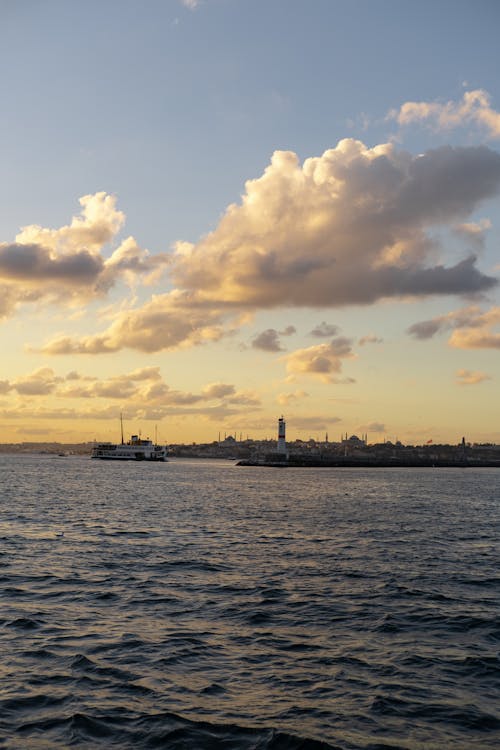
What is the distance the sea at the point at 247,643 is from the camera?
14.4m

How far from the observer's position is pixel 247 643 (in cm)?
2077

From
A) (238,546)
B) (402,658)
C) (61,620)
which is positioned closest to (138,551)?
(238,546)

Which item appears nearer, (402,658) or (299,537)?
(402,658)

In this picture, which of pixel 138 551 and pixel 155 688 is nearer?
pixel 155 688

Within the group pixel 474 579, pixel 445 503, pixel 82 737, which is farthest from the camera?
pixel 445 503

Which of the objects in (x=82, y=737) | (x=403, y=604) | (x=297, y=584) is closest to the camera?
(x=82, y=737)

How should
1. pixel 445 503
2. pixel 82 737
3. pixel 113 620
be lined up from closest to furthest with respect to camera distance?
pixel 82 737, pixel 113 620, pixel 445 503

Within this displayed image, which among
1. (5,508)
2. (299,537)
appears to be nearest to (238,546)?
(299,537)

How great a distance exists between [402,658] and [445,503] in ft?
237

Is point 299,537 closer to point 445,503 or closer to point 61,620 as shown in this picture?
point 61,620

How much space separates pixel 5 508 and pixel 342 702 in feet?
193

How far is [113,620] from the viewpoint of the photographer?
76.1 feet

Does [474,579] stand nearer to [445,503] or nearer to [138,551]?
[138,551]

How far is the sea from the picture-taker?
14391 mm
